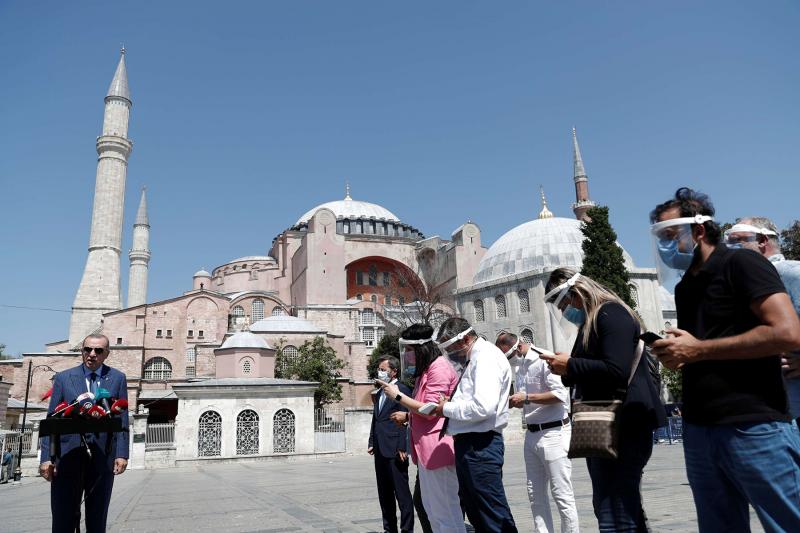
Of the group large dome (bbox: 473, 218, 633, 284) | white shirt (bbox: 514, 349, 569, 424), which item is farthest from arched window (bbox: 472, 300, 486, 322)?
white shirt (bbox: 514, 349, 569, 424)

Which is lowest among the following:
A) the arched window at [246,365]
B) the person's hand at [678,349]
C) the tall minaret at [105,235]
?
the person's hand at [678,349]

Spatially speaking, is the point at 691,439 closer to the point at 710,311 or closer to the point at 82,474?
the point at 710,311

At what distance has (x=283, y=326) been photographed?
118ft

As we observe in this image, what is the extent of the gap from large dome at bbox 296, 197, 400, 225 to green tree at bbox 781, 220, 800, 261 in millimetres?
38507

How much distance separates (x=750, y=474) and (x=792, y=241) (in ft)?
95.2

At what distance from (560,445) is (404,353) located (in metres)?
1.32

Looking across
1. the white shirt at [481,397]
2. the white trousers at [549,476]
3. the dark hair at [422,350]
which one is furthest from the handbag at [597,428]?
the dark hair at [422,350]

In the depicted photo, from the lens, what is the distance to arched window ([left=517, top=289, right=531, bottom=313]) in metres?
33.0

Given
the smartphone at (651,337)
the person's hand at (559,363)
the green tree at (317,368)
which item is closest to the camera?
the smartphone at (651,337)

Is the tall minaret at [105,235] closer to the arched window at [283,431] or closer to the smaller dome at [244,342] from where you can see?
the smaller dome at [244,342]

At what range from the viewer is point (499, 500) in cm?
316

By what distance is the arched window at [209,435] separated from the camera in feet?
67.3

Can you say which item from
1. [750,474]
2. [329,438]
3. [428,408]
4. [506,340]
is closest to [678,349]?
[750,474]

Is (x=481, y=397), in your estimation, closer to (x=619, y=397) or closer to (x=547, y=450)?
(x=619, y=397)
